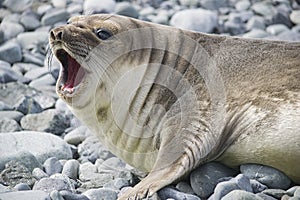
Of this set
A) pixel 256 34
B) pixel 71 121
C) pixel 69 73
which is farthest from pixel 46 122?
pixel 256 34

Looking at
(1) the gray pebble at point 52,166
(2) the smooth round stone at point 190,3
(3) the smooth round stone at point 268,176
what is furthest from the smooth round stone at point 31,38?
(3) the smooth round stone at point 268,176

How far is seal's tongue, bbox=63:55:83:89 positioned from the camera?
16.6ft

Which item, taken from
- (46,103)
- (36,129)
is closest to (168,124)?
(36,129)

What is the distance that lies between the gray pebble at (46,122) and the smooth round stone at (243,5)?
5.01 metres

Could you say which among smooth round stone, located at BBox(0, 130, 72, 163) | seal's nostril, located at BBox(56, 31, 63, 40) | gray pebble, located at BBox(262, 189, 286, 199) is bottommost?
smooth round stone, located at BBox(0, 130, 72, 163)

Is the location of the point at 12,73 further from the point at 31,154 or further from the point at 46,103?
the point at 31,154

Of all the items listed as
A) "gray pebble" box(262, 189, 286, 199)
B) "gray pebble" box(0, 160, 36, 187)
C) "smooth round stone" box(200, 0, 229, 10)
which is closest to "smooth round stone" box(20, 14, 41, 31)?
"smooth round stone" box(200, 0, 229, 10)

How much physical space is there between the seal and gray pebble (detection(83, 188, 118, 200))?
0.25 metres

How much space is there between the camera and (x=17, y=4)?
35.1ft

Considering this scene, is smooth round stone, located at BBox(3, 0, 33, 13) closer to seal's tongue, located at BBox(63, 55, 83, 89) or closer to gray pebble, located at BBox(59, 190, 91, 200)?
seal's tongue, located at BBox(63, 55, 83, 89)

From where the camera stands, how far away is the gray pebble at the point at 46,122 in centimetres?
637

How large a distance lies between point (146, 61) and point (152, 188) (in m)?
1.05

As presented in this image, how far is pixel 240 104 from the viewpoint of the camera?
189 inches

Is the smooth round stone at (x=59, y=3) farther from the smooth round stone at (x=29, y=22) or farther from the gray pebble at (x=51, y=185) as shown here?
the gray pebble at (x=51, y=185)
